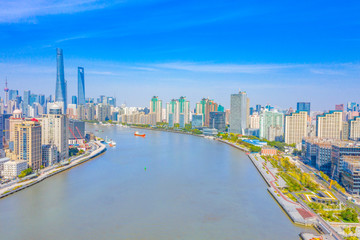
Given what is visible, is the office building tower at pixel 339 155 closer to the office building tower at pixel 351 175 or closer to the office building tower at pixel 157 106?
the office building tower at pixel 351 175

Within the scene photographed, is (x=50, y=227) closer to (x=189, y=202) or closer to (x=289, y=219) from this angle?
(x=189, y=202)

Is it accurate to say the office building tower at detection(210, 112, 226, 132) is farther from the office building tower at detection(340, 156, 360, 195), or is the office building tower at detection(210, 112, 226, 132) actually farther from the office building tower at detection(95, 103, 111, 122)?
the office building tower at detection(340, 156, 360, 195)

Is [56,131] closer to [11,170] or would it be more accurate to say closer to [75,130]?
[11,170]

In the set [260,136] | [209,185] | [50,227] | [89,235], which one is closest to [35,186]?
[50,227]

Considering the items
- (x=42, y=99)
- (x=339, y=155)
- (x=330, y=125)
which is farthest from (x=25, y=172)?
(x=42, y=99)

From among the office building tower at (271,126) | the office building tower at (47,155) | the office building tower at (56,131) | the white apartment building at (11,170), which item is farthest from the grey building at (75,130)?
the office building tower at (271,126)

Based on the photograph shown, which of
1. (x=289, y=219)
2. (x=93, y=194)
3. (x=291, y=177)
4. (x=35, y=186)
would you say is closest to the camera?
(x=289, y=219)
